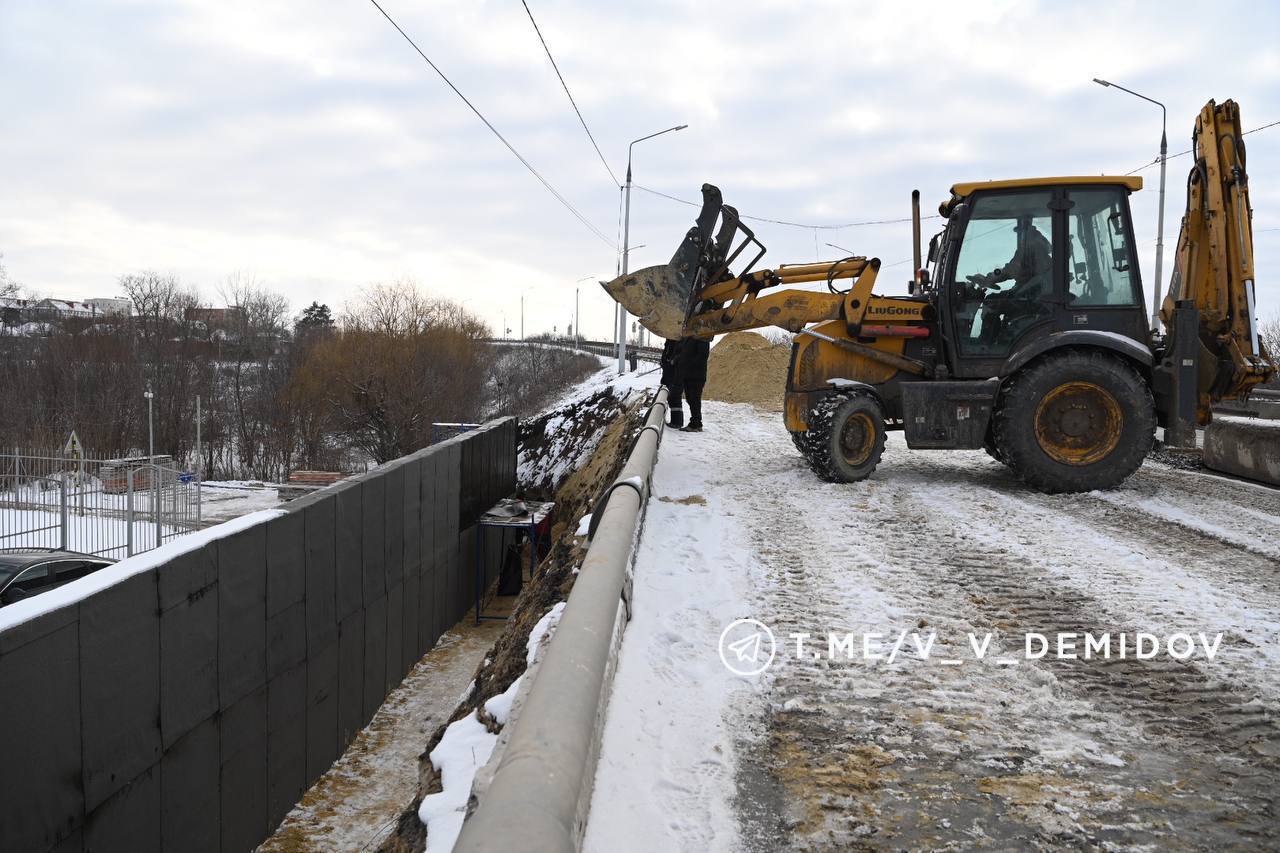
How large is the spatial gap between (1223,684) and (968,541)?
8.88ft

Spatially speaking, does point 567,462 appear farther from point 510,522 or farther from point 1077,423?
point 1077,423

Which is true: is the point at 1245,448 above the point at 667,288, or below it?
below

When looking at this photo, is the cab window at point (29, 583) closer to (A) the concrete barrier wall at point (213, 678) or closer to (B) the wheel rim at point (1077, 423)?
(A) the concrete barrier wall at point (213, 678)

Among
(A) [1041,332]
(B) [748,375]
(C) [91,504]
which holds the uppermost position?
(A) [1041,332]

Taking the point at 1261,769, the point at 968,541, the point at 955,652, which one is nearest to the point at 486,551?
the point at 968,541

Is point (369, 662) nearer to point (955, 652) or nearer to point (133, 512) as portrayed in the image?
point (955, 652)

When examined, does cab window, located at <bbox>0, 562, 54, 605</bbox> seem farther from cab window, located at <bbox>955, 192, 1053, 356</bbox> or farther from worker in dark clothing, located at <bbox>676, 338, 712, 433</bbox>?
cab window, located at <bbox>955, 192, 1053, 356</bbox>

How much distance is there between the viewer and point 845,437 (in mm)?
8812

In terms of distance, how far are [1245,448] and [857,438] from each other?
509 cm

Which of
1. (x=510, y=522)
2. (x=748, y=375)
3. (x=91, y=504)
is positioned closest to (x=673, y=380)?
(x=510, y=522)

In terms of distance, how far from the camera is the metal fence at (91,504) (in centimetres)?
1811

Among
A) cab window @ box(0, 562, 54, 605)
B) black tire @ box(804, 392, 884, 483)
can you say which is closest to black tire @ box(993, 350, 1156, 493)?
black tire @ box(804, 392, 884, 483)

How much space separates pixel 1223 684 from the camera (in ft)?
12.4

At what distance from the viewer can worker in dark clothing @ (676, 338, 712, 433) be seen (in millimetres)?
12367
